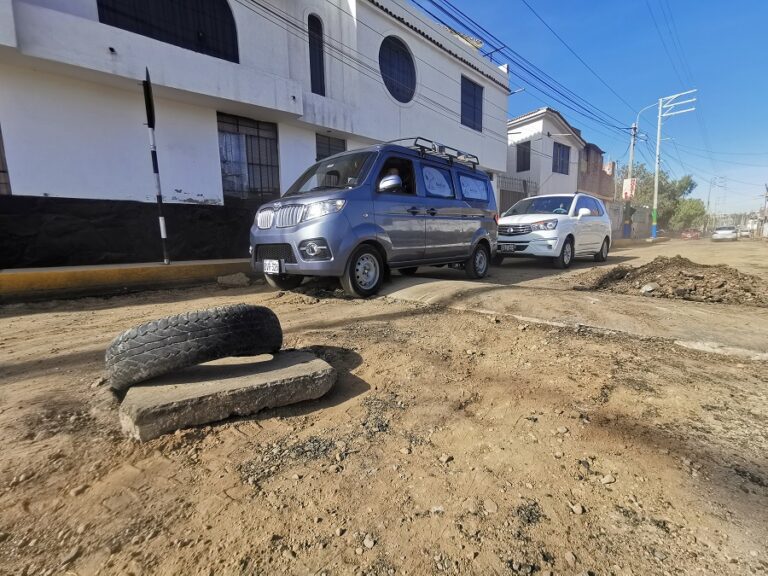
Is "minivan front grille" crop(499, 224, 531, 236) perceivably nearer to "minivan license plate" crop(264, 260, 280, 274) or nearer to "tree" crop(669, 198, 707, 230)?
"minivan license plate" crop(264, 260, 280, 274)

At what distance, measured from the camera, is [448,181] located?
6.47 m

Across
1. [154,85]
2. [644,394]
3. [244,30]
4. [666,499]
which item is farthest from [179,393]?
[244,30]

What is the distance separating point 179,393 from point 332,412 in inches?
33.2

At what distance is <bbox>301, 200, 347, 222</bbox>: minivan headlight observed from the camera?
180 inches

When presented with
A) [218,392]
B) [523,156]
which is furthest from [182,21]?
[523,156]

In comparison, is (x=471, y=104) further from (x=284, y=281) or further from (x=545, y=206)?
(x=284, y=281)

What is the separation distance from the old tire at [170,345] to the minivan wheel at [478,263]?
537 centimetres

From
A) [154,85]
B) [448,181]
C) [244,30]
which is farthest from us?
[244,30]

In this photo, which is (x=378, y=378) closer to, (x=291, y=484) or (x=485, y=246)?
(x=291, y=484)

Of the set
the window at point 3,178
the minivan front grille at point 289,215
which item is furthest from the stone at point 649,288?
the window at point 3,178

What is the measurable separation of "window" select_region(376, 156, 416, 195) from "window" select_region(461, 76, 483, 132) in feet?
39.4

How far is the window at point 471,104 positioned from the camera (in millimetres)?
16000

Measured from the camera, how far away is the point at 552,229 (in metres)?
8.32

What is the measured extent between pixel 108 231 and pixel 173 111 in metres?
2.85
